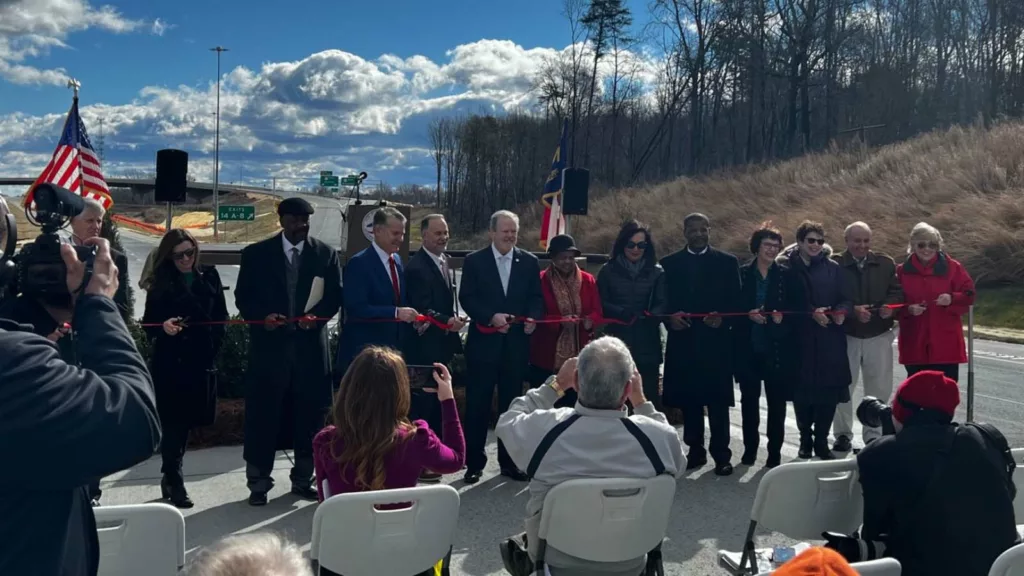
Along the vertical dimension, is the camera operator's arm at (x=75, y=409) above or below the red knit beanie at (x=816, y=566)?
above

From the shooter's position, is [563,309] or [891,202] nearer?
[563,309]

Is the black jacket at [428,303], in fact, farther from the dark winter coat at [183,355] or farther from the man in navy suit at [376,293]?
the dark winter coat at [183,355]

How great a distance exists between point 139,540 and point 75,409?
122 centimetres

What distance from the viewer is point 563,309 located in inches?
273

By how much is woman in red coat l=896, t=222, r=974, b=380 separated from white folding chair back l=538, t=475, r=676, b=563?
444 cm

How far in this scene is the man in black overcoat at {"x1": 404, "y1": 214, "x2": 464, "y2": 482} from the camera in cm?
647

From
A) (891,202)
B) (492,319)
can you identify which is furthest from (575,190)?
(891,202)

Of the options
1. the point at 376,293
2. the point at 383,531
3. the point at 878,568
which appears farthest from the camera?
the point at 376,293

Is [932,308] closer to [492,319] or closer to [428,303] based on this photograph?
[492,319]

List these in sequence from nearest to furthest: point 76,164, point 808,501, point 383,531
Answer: point 383,531, point 808,501, point 76,164

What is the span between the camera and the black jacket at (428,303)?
6.55 meters

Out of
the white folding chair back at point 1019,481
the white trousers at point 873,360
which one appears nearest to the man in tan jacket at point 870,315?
the white trousers at point 873,360

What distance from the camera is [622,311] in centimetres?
690

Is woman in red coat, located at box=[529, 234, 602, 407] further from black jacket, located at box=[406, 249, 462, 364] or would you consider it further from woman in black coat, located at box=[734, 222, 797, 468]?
woman in black coat, located at box=[734, 222, 797, 468]
